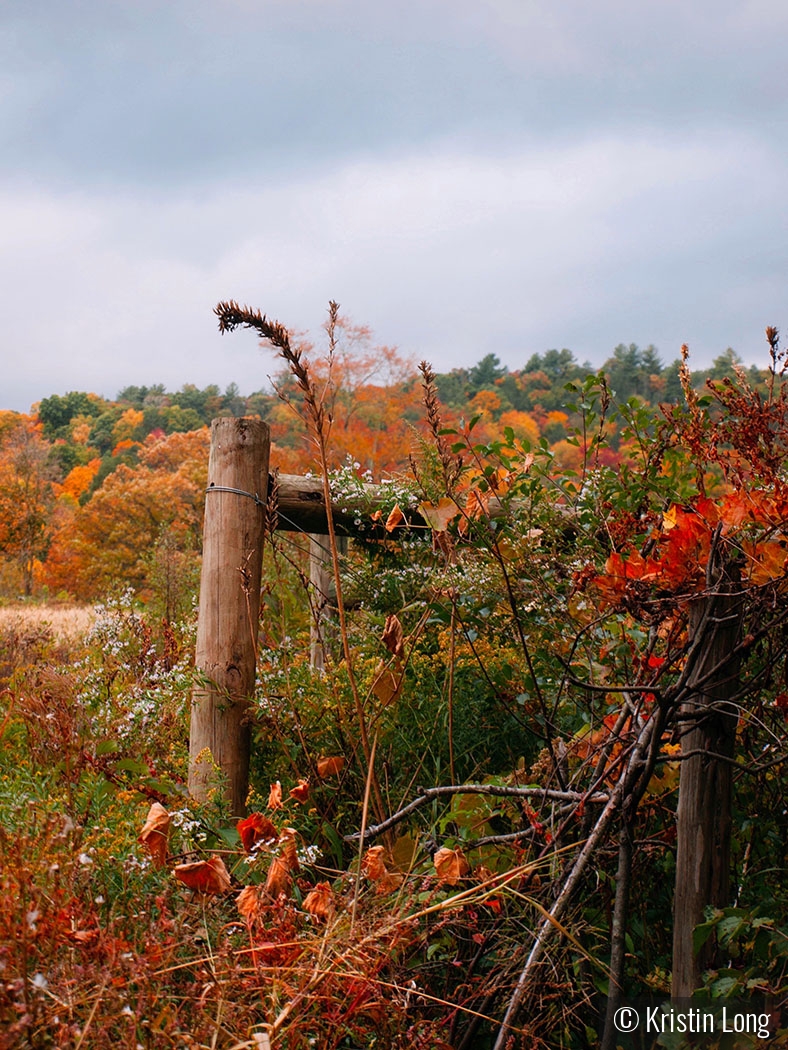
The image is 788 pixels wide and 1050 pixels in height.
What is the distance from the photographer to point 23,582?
20688mm

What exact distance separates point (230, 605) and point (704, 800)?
1736mm

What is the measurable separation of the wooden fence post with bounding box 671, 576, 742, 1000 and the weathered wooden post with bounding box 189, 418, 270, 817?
1578mm

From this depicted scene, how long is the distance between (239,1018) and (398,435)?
26.6 metres

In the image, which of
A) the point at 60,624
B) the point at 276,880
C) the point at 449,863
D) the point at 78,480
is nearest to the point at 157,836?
the point at 276,880

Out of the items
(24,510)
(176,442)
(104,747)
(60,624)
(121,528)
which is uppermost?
(176,442)

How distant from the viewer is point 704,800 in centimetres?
180

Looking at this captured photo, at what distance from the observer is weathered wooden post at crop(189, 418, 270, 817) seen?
292 centimetres

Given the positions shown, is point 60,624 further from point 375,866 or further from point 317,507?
point 375,866

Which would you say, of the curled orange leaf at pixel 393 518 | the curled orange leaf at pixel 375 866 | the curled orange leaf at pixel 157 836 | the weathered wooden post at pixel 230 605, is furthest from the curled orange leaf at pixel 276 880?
the weathered wooden post at pixel 230 605

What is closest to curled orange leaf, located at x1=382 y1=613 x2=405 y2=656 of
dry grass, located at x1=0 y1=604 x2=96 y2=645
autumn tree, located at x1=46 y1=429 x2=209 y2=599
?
dry grass, located at x1=0 y1=604 x2=96 y2=645

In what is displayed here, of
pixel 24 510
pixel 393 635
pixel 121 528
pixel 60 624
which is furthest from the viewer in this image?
pixel 24 510

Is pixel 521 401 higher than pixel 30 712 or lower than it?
higher

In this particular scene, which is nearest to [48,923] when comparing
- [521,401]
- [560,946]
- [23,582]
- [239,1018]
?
[239,1018]

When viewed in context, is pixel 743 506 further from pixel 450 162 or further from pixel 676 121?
pixel 450 162
